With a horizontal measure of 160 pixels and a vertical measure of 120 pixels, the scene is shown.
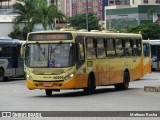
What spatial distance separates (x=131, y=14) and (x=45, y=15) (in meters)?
87.7

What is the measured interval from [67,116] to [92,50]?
1095 centimetres

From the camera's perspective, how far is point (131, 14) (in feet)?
543

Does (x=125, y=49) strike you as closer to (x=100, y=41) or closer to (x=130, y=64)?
(x=130, y=64)

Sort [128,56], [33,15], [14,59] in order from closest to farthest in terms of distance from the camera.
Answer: [128,56]
[14,59]
[33,15]

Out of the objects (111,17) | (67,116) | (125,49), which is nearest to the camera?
(67,116)

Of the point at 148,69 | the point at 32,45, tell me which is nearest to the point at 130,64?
the point at 32,45

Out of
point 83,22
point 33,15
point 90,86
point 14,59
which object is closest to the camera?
point 90,86

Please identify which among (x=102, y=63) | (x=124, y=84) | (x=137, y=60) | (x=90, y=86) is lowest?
(x=124, y=84)

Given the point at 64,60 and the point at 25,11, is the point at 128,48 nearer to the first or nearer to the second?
the point at 64,60

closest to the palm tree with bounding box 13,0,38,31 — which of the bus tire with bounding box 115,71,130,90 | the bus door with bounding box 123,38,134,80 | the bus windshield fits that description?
the bus door with bounding box 123,38,134,80

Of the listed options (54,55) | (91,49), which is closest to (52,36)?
(54,55)

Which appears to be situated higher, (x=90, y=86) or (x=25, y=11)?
(x=25, y=11)

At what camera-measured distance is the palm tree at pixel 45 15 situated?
7894 cm

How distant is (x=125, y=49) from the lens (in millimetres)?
32625
